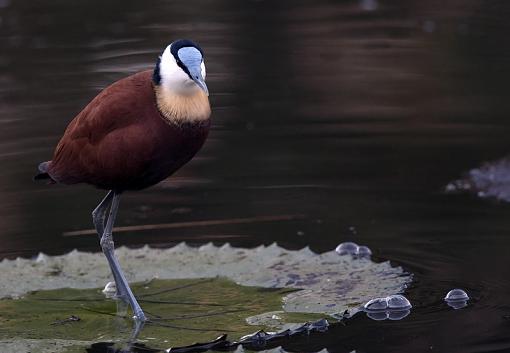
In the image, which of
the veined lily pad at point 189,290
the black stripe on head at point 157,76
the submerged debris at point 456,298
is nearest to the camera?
the veined lily pad at point 189,290

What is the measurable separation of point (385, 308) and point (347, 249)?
701mm

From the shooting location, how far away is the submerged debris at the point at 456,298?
504 centimetres

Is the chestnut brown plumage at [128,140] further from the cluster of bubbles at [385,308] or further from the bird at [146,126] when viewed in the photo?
the cluster of bubbles at [385,308]

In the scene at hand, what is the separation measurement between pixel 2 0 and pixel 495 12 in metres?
4.79

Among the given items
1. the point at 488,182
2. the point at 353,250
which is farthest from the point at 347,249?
the point at 488,182

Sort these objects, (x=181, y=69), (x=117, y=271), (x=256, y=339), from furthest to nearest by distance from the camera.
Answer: (x=117, y=271) → (x=181, y=69) → (x=256, y=339)

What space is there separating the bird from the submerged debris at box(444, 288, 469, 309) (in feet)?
3.95

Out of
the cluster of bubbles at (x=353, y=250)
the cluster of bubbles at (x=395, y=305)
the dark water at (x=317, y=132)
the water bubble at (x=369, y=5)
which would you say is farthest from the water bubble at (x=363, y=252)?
the water bubble at (x=369, y=5)

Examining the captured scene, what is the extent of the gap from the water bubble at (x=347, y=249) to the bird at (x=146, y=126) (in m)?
1.01

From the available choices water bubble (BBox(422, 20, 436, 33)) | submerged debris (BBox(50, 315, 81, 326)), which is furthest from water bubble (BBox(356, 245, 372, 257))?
water bubble (BBox(422, 20, 436, 33))

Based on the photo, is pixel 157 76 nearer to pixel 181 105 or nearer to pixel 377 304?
pixel 181 105

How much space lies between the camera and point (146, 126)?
488cm

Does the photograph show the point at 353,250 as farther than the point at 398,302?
Yes

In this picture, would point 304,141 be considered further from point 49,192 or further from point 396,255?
point 396,255
